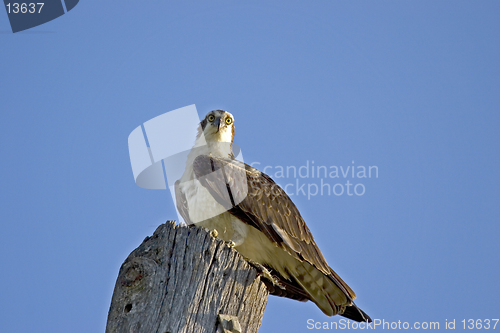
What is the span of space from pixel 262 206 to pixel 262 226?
309mm

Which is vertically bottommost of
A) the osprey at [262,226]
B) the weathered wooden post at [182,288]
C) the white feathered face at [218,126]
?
the weathered wooden post at [182,288]

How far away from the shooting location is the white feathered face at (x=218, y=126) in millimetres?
6906

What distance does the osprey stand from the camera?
17.7ft

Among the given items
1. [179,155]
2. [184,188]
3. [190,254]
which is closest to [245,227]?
[184,188]

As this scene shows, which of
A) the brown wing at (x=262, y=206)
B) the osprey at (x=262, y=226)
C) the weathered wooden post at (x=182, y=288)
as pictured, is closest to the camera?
the weathered wooden post at (x=182, y=288)

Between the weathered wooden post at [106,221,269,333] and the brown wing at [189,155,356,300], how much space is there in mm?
1654

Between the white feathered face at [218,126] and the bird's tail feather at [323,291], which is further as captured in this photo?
the white feathered face at [218,126]

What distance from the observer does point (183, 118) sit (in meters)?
5.62

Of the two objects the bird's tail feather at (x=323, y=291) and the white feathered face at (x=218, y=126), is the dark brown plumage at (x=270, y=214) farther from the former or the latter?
the white feathered face at (x=218, y=126)

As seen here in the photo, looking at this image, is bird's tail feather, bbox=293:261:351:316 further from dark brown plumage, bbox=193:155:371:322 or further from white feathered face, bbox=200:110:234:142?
white feathered face, bbox=200:110:234:142

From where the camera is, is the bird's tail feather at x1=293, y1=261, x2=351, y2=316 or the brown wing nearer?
the bird's tail feather at x1=293, y1=261, x2=351, y2=316

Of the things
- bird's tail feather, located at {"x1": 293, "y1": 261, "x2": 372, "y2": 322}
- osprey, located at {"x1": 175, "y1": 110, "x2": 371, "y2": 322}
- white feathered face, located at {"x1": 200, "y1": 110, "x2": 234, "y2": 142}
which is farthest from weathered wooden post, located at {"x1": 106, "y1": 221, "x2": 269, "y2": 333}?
white feathered face, located at {"x1": 200, "y1": 110, "x2": 234, "y2": 142}

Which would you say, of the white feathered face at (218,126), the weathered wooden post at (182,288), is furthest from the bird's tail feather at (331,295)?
the white feathered face at (218,126)

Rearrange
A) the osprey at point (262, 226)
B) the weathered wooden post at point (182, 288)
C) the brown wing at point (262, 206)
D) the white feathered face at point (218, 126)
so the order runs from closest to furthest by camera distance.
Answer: the weathered wooden post at point (182, 288)
the osprey at point (262, 226)
the brown wing at point (262, 206)
the white feathered face at point (218, 126)
